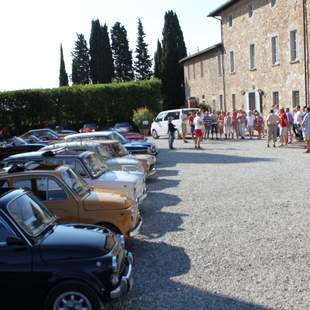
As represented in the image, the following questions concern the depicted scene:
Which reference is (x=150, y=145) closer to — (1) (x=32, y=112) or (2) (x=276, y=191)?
(2) (x=276, y=191)

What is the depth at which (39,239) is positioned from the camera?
19.3 feet

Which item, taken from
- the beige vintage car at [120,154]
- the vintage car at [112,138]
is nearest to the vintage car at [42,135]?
the vintage car at [112,138]

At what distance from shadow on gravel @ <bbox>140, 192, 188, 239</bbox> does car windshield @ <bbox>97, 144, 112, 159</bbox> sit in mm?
1545

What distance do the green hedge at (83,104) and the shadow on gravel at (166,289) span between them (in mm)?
34118

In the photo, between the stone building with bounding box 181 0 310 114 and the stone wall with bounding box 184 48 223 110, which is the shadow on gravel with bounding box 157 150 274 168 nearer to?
the stone building with bounding box 181 0 310 114

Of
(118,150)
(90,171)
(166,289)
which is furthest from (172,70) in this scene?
(166,289)

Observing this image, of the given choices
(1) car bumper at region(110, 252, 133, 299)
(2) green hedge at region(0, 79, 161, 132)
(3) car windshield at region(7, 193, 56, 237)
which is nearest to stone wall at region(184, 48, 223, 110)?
(2) green hedge at region(0, 79, 161, 132)

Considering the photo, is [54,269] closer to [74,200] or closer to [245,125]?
[74,200]

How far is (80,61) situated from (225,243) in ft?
224

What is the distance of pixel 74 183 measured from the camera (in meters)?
8.69

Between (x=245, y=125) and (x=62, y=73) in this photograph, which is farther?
(x=62, y=73)

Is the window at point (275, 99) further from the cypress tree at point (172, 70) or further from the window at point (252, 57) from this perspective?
the cypress tree at point (172, 70)

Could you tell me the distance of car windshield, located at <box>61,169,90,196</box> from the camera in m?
8.50

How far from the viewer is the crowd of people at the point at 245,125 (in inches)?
953
